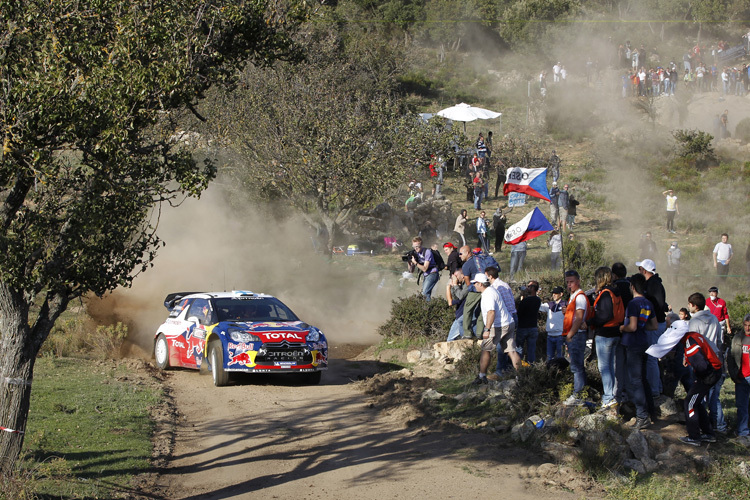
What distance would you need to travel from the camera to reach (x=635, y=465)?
7.93 metres

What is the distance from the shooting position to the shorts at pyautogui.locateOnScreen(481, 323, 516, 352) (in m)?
10.7

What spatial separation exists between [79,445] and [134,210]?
10.3ft

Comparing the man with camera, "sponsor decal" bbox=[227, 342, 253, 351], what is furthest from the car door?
the man with camera

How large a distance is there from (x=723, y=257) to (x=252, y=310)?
15054 mm

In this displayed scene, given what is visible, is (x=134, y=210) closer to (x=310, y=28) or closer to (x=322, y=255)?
(x=322, y=255)

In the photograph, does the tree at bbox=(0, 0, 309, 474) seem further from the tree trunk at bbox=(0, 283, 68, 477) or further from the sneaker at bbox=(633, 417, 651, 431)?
the sneaker at bbox=(633, 417, 651, 431)

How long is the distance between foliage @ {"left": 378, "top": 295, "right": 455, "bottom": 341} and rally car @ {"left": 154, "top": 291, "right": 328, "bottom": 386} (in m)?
3.04

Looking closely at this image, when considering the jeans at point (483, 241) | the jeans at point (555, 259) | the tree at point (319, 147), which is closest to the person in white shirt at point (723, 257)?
the jeans at point (555, 259)

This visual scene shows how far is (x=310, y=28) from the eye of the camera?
42.8 meters

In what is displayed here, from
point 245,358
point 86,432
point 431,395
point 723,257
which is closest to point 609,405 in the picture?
point 431,395

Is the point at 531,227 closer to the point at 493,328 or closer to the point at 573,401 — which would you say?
the point at 493,328

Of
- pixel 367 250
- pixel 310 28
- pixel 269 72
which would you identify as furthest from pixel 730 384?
pixel 310 28

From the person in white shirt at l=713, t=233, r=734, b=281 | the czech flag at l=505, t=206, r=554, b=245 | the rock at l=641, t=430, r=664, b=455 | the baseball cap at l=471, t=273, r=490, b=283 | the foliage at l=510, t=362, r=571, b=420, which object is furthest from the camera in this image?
the person in white shirt at l=713, t=233, r=734, b=281

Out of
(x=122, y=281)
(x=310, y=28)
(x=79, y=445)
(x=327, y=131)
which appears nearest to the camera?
(x=122, y=281)
